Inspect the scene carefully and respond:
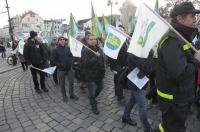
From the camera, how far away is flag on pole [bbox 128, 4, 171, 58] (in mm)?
2287

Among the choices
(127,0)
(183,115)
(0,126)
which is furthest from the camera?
(127,0)

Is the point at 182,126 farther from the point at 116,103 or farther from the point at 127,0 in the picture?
the point at 127,0

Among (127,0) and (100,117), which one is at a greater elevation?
(127,0)

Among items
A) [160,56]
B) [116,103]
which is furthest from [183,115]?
[116,103]

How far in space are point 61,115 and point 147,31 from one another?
3.31 metres

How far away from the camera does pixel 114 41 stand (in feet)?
13.6

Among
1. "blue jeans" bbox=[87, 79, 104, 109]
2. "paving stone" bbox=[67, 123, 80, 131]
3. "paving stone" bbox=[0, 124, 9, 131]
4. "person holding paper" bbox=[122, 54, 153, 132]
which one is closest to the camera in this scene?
"person holding paper" bbox=[122, 54, 153, 132]

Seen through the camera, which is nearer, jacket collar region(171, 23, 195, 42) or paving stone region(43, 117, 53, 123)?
jacket collar region(171, 23, 195, 42)

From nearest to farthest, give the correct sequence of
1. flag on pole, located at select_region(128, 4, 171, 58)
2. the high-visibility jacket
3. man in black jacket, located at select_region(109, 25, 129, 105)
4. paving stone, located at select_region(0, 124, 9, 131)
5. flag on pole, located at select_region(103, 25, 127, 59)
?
the high-visibility jacket
flag on pole, located at select_region(128, 4, 171, 58)
flag on pole, located at select_region(103, 25, 127, 59)
paving stone, located at select_region(0, 124, 9, 131)
man in black jacket, located at select_region(109, 25, 129, 105)

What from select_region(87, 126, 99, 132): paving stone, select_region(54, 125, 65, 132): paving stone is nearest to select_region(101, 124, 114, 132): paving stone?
select_region(87, 126, 99, 132): paving stone

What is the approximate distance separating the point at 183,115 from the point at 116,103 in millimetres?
3216

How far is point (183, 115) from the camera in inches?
92.8

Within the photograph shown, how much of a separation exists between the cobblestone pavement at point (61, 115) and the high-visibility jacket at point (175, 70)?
1.85m

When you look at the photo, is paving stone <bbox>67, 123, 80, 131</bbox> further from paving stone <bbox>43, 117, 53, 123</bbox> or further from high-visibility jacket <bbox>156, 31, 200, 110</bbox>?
high-visibility jacket <bbox>156, 31, 200, 110</bbox>
